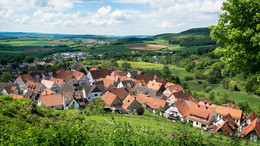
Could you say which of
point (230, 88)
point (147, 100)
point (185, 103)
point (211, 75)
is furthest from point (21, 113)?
point (211, 75)

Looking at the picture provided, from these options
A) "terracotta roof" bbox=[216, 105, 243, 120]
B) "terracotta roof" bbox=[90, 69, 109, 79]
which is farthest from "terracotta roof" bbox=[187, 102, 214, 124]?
"terracotta roof" bbox=[90, 69, 109, 79]

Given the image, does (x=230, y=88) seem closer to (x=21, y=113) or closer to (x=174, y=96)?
(x=174, y=96)

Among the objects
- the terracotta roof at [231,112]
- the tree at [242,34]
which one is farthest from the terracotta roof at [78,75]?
the tree at [242,34]

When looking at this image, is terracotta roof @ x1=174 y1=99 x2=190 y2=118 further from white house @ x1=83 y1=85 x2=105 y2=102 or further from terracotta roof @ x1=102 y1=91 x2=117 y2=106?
white house @ x1=83 y1=85 x2=105 y2=102

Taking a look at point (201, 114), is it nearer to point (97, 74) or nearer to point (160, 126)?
point (160, 126)

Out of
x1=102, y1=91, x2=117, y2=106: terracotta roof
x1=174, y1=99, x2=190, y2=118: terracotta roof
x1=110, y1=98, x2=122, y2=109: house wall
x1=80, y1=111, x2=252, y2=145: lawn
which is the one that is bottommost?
x1=174, y1=99, x2=190, y2=118: terracotta roof

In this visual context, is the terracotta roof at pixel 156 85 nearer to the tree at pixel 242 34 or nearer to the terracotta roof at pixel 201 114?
the terracotta roof at pixel 201 114
